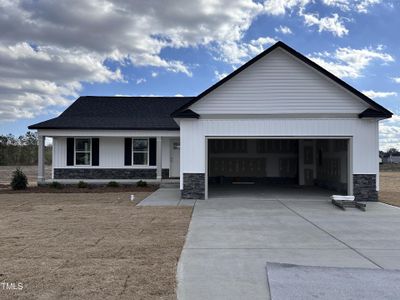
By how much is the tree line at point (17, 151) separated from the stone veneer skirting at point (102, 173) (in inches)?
901

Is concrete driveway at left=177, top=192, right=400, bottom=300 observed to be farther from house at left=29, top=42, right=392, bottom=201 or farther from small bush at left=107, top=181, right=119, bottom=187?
small bush at left=107, top=181, right=119, bottom=187

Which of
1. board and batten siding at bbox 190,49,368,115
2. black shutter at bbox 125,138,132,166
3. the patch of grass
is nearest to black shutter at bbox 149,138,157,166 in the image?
black shutter at bbox 125,138,132,166

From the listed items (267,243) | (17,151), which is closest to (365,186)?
(267,243)

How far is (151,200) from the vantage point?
14672mm

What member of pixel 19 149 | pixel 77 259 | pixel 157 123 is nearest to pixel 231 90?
pixel 157 123

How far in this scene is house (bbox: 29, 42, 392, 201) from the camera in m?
14.8

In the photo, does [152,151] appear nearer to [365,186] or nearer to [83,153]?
[83,153]

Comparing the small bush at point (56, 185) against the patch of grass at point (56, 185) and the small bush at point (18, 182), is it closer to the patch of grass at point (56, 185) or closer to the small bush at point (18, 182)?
the patch of grass at point (56, 185)

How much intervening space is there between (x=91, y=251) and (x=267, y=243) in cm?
329

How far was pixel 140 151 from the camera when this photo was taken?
21.4 meters

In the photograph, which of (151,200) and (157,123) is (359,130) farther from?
(157,123)

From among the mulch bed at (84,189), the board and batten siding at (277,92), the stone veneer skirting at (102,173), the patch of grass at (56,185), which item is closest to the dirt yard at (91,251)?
the board and batten siding at (277,92)

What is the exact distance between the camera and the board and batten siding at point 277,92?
14.9 meters

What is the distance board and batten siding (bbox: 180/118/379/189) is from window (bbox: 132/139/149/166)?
670 cm
